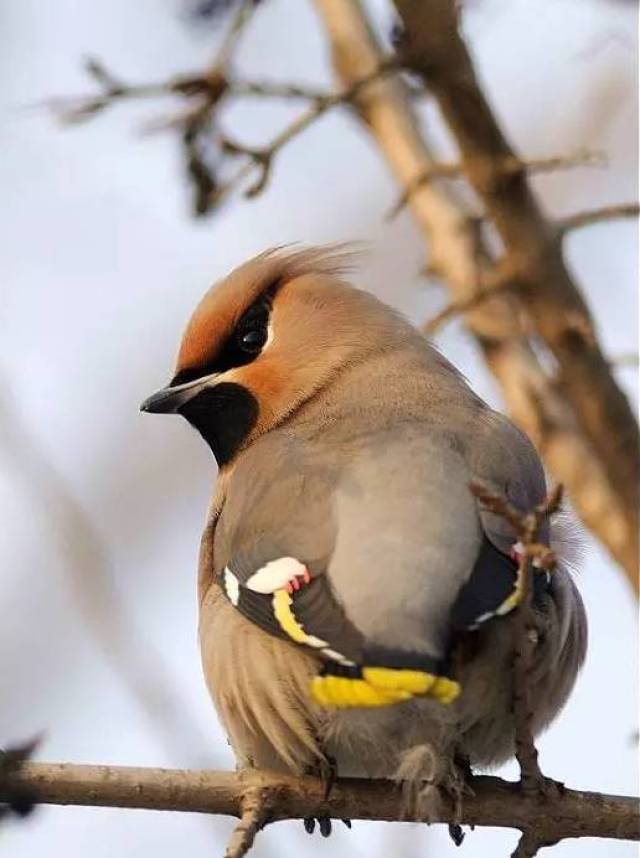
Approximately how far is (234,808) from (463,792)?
527 mm

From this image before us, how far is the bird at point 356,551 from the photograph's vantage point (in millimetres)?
3545

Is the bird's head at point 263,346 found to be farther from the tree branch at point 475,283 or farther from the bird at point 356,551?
the tree branch at point 475,283

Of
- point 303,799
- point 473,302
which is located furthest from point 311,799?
point 473,302

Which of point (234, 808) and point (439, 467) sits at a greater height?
point (439, 467)

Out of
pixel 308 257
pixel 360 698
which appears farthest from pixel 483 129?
pixel 308 257

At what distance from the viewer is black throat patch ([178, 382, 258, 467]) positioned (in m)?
4.82

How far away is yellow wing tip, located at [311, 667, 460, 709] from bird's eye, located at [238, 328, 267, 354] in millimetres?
1617

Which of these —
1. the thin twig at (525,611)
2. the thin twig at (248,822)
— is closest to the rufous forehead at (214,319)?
the thin twig at (525,611)

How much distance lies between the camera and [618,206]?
12.1 ft

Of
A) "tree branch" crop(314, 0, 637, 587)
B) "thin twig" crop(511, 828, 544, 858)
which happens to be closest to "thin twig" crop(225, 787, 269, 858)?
"thin twig" crop(511, 828, 544, 858)

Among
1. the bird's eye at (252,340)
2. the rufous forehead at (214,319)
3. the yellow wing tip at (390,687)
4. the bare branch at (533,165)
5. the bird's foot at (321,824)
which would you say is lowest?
the bird's foot at (321,824)

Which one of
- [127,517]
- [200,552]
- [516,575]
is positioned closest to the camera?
[516,575]

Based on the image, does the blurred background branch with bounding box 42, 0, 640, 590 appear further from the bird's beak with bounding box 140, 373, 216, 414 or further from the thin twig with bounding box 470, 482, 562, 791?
the bird's beak with bounding box 140, 373, 216, 414

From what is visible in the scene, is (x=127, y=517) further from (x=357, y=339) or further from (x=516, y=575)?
(x=516, y=575)
